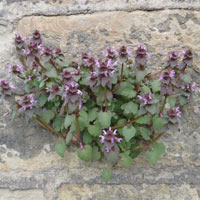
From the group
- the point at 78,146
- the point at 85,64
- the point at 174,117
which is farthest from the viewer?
the point at 78,146

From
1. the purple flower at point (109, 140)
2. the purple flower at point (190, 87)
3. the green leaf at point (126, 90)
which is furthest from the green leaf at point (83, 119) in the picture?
the purple flower at point (190, 87)

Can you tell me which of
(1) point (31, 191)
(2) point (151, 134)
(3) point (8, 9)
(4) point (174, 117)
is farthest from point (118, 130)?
(3) point (8, 9)

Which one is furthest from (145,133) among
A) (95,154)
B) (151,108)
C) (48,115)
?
(48,115)

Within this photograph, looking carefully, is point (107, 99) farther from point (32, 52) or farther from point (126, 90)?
point (32, 52)

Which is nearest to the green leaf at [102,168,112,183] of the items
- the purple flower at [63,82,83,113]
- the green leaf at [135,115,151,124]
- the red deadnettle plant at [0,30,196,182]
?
the red deadnettle plant at [0,30,196,182]

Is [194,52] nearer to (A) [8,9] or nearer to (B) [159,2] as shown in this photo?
(B) [159,2]

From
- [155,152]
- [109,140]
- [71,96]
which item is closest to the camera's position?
[71,96]

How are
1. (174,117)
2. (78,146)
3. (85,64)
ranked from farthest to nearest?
(78,146) → (85,64) → (174,117)

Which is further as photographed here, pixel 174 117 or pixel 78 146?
pixel 78 146

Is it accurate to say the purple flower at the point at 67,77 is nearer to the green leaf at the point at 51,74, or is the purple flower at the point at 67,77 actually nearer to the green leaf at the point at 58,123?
the green leaf at the point at 51,74
